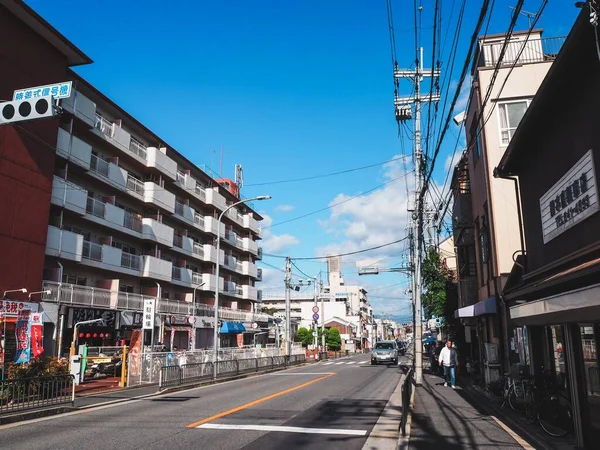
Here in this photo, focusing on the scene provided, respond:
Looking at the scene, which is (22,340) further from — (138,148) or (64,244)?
(138,148)

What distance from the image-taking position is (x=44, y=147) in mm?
23656

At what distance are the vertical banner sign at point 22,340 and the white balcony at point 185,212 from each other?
73.6 ft

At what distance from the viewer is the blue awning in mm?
43750

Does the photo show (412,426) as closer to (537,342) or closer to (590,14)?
(537,342)

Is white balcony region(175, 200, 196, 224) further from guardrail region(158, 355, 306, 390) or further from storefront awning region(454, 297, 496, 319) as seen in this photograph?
storefront awning region(454, 297, 496, 319)

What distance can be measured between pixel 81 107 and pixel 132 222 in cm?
885

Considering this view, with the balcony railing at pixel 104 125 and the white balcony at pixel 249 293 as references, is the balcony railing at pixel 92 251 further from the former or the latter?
the white balcony at pixel 249 293

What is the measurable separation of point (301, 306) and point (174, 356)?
8921 cm

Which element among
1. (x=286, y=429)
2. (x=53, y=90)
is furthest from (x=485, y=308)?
(x=53, y=90)

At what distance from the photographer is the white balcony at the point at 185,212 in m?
40.0

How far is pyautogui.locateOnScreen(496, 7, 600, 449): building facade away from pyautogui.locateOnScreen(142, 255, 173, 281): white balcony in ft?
90.6

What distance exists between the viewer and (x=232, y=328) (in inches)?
1761

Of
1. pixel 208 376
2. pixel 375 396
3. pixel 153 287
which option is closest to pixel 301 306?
pixel 153 287

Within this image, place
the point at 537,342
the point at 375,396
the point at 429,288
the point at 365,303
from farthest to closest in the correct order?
the point at 365,303 → the point at 429,288 → the point at 375,396 → the point at 537,342
